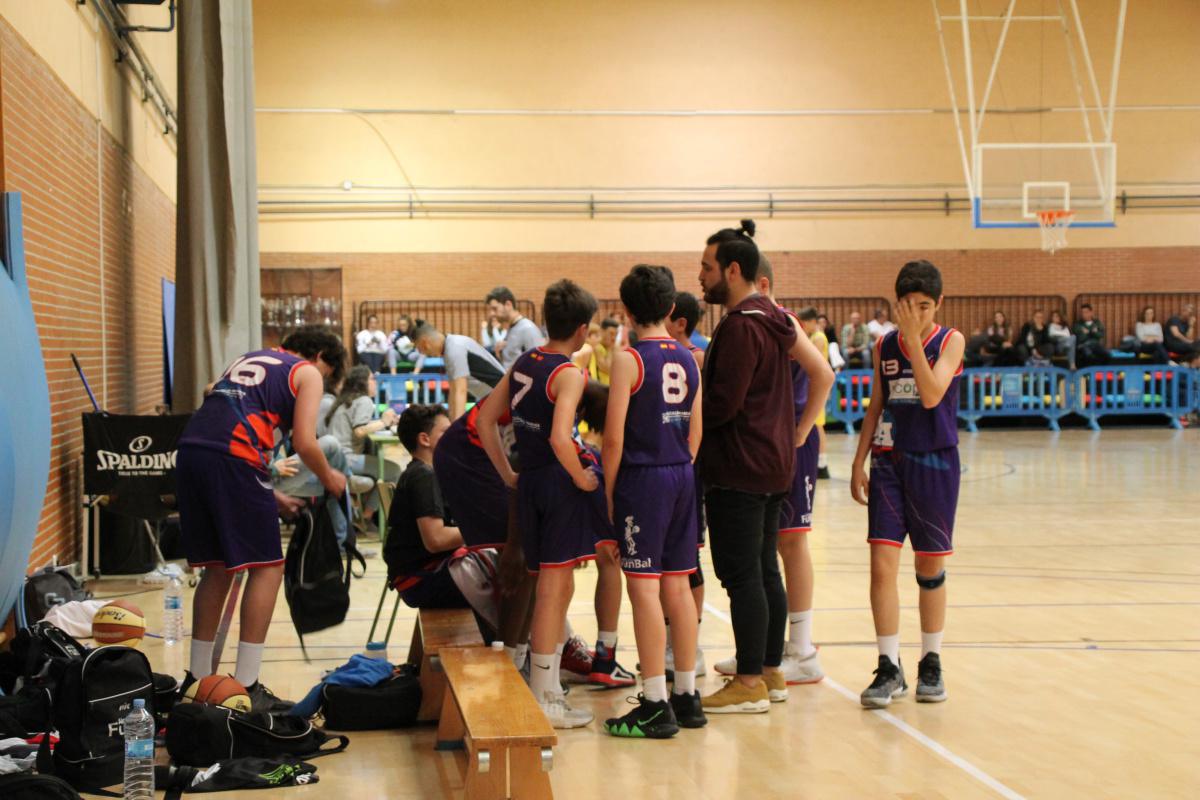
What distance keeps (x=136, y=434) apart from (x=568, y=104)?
48.7 feet

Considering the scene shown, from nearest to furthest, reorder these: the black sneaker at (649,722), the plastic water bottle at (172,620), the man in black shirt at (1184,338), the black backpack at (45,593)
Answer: the black sneaker at (649,722) < the black backpack at (45,593) < the plastic water bottle at (172,620) < the man in black shirt at (1184,338)

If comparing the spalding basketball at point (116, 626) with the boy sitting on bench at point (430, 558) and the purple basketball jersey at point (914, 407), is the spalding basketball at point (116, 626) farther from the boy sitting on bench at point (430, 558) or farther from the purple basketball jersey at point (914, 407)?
the purple basketball jersey at point (914, 407)

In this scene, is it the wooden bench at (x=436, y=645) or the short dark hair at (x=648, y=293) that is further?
the wooden bench at (x=436, y=645)

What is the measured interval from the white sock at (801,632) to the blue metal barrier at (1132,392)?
658 inches

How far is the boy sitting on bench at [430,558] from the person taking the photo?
5297mm

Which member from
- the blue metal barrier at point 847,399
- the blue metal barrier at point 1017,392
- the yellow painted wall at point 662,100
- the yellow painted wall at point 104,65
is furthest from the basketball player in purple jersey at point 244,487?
the blue metal barrier at point 1017,392

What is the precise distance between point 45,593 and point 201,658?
64.8 inches

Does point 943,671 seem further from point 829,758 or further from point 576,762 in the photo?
point 576,762

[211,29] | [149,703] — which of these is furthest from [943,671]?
[211,29]

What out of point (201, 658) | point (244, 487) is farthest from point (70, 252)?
point (201, 658)

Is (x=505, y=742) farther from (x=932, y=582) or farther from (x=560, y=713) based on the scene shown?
(x=932, y=582)

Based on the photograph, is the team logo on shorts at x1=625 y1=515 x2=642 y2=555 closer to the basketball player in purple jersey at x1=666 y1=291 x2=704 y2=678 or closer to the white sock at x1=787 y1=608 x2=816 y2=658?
the basketball player in purple jersey at x1=666 y1=291 x2=704 y2=678

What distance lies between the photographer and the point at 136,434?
8133mm

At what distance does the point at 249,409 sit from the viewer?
507 centimetres
